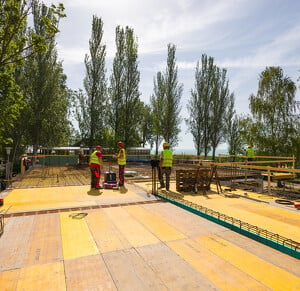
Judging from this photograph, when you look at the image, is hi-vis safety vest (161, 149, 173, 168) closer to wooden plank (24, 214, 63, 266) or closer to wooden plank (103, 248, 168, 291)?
wooden plank (24, 214, 63, 266)

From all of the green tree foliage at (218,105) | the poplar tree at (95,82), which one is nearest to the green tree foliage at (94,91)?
the poplar tree at (95,82)

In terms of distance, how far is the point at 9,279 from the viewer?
312 cm

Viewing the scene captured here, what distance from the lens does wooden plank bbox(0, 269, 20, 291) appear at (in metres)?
2.94

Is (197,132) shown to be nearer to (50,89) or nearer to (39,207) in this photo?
(50,89)

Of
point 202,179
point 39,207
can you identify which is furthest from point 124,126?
point 39,207

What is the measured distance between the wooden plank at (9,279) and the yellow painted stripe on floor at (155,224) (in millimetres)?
2652

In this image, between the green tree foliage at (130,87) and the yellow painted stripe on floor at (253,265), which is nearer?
the yellow painted stripe on floor at (253,265)

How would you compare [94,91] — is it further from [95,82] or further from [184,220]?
[184,220]

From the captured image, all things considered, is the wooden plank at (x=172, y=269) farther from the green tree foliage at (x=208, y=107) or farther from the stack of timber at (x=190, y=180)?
the green tree foliage at (x=208, y=107)

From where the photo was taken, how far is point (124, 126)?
109ft

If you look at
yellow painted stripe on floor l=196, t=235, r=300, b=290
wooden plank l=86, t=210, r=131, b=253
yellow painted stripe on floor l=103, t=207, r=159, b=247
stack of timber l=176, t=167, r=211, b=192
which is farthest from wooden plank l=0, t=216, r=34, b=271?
stack of timber l=176, t=167, r=211, b=192

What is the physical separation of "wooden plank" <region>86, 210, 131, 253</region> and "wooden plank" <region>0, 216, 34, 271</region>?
1.36m

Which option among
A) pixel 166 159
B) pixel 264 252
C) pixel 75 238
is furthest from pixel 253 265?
pixel 166 159

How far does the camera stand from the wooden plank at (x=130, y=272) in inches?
118
